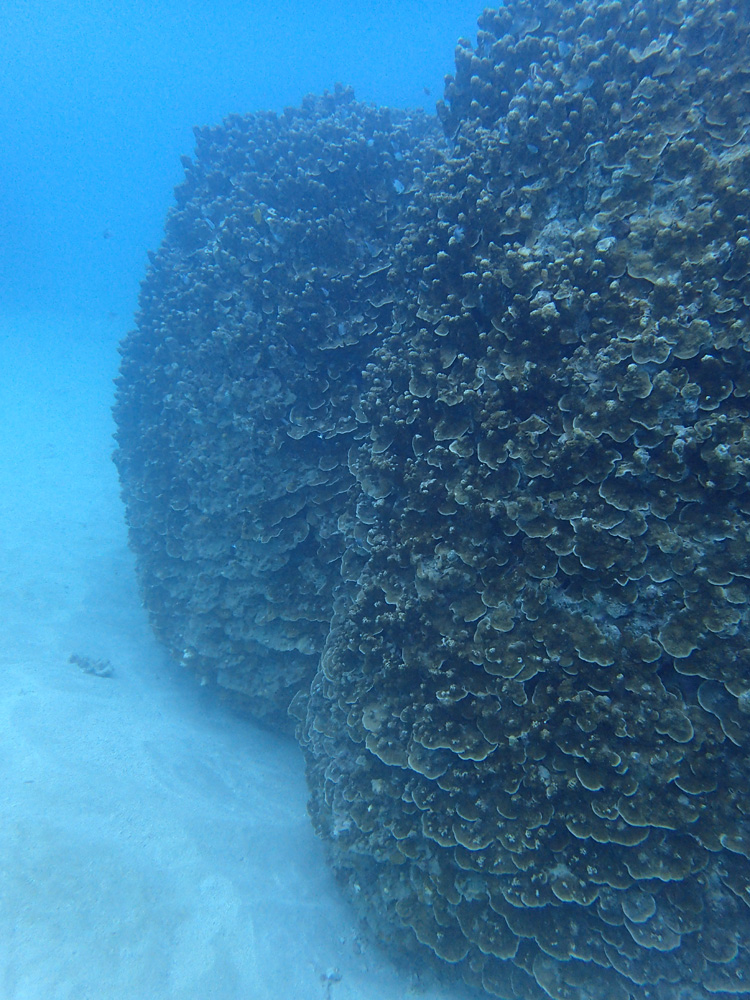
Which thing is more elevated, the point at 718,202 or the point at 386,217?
the point at 386,217

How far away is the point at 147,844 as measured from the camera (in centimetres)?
548

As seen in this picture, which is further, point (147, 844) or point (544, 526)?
point (147, 844)

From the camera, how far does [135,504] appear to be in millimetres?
9898

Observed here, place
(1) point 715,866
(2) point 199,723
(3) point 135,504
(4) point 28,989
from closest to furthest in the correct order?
(1) point 715,866 < (4) point 28,989 < (2) point 199,723 < (3) point 135,504

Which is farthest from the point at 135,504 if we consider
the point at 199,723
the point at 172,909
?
the point at 172,909

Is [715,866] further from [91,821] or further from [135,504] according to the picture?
[135,504]

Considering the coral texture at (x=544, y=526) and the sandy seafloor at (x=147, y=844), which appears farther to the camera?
the sandy seafloor at (x=147, y=844)

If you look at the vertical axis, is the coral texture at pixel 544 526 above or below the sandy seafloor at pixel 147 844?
above

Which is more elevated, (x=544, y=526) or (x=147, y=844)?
(x=544, y=526)

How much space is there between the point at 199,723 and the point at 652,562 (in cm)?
750

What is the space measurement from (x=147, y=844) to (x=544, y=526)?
5771 millimetres

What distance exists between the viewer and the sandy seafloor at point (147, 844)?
179 inches

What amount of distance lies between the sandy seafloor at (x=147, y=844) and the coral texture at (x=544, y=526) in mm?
770

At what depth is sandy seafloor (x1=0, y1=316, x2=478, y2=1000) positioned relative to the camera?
4543mm
